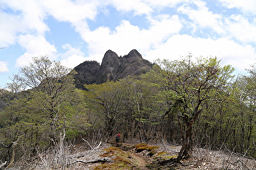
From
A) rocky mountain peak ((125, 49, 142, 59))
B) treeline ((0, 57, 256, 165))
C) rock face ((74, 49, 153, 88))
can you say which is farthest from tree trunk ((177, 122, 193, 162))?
rocky mountain peak ((125, 49, 142, 59))

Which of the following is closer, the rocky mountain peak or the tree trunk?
the tree trunk

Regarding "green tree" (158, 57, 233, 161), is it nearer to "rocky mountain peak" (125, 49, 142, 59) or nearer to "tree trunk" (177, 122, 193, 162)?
"tree trunk" (177, 122, 193, 162)

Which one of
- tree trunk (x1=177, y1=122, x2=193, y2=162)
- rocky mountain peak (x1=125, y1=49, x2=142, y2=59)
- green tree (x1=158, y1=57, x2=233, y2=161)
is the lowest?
tree trunk (x1=177, y1=122, x2=193, y2=162)

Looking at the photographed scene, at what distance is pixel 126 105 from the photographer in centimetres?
2911

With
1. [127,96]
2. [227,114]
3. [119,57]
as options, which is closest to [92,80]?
[119,57]

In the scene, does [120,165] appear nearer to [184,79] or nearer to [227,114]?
[184,79]

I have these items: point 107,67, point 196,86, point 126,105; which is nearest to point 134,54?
point 107,67

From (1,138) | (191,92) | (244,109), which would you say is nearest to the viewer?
(191,92)

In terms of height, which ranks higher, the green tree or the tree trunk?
the green tree

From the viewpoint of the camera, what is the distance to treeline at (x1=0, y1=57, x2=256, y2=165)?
32.6ft

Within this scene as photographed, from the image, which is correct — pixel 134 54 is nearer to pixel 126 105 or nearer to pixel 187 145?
pixel 126 105

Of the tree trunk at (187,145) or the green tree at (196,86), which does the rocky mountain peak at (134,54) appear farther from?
the tree trunk at (187,145)

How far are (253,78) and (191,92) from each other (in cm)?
1282

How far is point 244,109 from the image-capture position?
17.7 metres
